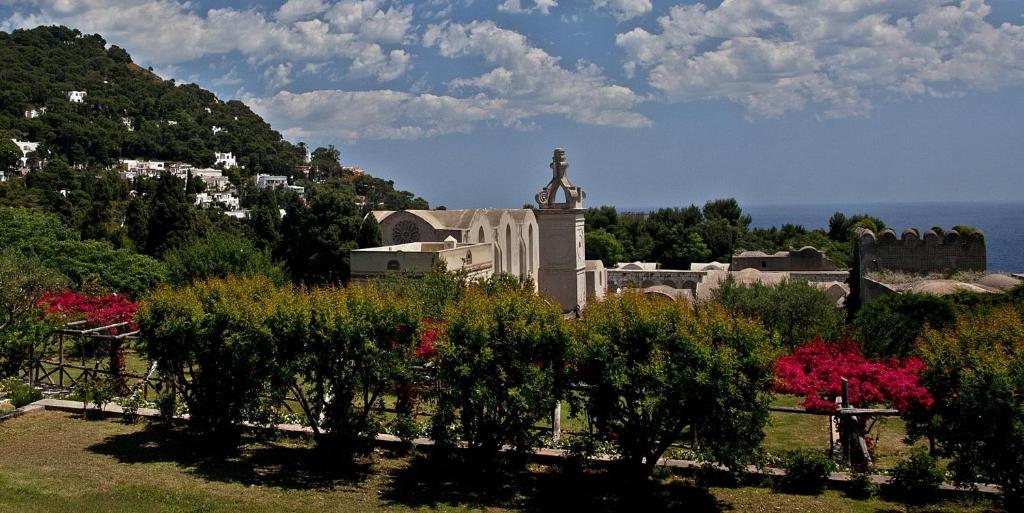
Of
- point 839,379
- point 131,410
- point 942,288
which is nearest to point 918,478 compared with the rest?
point 839,379

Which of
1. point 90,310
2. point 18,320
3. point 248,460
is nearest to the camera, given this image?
point 248,460

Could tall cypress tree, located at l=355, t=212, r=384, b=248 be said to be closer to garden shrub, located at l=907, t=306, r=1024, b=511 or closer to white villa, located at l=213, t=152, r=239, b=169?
garden shrub, located at l=907, t=306, r=1024, b=511

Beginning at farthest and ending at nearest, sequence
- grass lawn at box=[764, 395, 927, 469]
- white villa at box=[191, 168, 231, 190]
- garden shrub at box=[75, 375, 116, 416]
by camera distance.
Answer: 1. white villa at box=[191, 168, 231, 190]
2. garden shrub at box=[75, 375, 116, 416]
3. grass lawn at box=[764, 395, 927, 469]

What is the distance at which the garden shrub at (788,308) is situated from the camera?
2239 centimetres

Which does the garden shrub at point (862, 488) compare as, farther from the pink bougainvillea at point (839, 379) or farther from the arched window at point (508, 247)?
the arched window at point (508, 247)

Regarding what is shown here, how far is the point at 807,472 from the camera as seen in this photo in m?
11.2

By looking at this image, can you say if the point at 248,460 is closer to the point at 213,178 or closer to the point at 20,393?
the point at 20,393

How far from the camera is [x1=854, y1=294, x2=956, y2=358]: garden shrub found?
17.3m

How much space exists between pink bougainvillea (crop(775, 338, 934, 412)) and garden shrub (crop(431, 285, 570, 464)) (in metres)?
3.35

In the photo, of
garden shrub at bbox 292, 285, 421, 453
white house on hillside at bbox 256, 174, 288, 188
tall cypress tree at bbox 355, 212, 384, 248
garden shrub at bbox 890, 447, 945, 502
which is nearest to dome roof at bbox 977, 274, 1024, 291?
garden shrub at bbox 890, 447, 945, 502

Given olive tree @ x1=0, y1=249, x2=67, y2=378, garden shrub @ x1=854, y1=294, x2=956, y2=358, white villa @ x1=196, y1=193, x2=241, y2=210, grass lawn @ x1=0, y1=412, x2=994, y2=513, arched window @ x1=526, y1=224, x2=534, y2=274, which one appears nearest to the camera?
grass lawn @ x1=0, y1=412, x2=994, y2=513

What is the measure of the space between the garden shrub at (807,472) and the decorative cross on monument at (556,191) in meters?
18.1

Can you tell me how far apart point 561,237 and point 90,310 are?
1592 cm

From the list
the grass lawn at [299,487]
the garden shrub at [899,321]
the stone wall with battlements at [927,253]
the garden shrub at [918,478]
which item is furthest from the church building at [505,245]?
the stone wall with battlements at [927,253]
